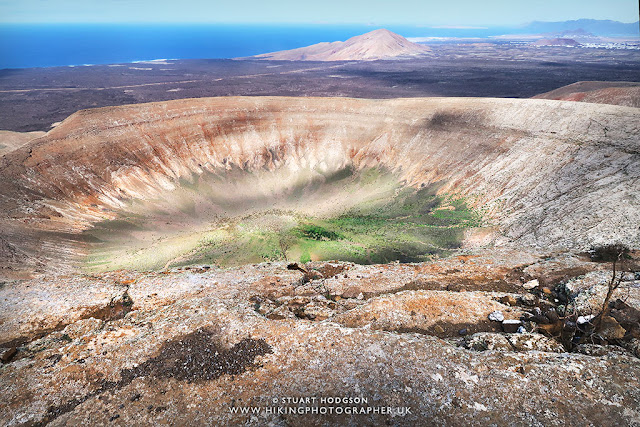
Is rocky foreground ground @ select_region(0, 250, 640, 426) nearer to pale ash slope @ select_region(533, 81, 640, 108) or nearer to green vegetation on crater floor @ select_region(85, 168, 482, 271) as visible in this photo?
green vegetation on crater floor @ select_region(85, 168, 482, 271)

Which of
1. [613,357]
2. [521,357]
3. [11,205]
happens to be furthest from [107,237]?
[613,357]

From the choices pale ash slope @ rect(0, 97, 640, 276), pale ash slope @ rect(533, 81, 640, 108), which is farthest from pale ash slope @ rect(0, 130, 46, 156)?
pale ash slope @ rect(533, 81, 640, 108)

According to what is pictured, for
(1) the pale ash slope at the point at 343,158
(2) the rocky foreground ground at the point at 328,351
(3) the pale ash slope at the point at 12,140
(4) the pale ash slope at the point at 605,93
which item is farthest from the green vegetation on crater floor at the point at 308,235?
(4) the pale ash slope at the point at 605,93

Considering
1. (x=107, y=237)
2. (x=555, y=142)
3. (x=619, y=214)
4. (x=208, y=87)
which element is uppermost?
(x=208, y=87)

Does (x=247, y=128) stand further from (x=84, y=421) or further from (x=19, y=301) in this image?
(x=84, y=421)

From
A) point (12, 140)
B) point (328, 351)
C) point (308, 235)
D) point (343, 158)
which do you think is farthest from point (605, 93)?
point (12, 140)
